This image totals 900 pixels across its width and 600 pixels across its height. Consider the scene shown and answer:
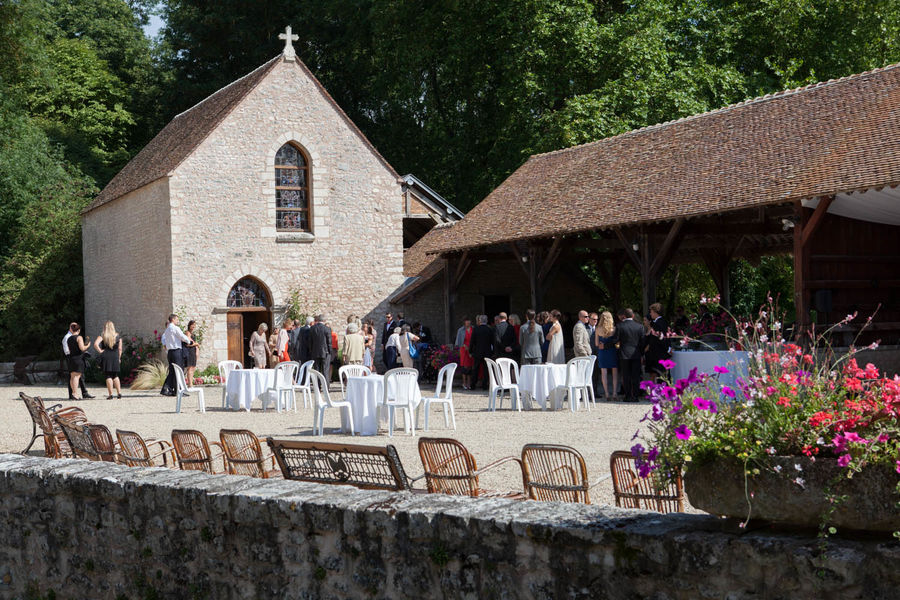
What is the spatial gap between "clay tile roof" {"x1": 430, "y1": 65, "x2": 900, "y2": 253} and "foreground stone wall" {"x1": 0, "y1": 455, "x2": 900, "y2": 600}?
10.3 metres

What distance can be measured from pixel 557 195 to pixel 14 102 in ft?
57.7

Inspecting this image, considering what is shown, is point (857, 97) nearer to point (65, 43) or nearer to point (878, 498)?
point (878, 498)

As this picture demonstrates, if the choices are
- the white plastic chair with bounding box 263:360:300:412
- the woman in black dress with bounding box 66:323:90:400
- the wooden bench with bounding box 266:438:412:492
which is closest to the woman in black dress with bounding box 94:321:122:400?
the woman in black dress with bounding box 66:323:90:400

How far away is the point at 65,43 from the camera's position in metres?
35.6

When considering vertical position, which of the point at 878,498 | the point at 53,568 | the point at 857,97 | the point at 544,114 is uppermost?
the point at 544,114

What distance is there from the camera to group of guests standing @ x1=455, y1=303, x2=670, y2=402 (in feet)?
48.8

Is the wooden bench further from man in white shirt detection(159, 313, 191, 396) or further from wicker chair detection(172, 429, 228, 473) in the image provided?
man in white shirt detection(159, 313, 191, 396)

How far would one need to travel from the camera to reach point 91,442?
7438 mm

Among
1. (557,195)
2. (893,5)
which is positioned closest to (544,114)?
(557,195)

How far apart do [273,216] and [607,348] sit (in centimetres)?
1108

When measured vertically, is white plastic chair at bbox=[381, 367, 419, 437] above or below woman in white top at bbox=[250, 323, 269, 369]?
below

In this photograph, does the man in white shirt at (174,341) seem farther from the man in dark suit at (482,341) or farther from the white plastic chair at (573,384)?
the white plastic chair at (573,384)

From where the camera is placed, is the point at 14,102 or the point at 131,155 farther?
the point at 131,155

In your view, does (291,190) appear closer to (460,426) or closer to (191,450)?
(460,426)
